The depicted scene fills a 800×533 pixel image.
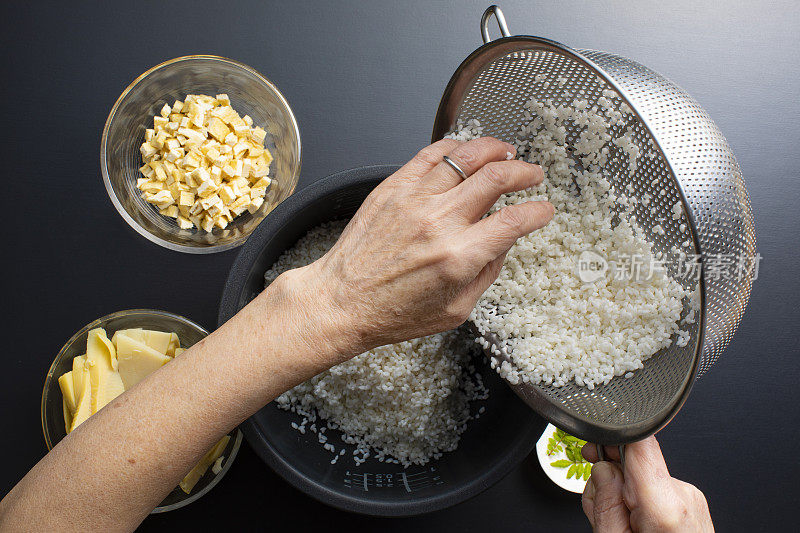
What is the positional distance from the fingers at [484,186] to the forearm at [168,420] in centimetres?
22

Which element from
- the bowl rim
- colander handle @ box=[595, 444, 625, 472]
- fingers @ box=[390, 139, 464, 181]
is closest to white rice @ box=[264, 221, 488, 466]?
the bowl rim

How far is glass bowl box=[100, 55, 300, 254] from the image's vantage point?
1123 mm

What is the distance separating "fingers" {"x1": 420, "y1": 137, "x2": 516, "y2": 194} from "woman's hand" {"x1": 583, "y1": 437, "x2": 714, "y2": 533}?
0.48 m

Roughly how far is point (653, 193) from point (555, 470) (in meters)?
0.63

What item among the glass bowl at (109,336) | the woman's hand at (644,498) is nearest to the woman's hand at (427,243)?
the woman's hand at (644,498)

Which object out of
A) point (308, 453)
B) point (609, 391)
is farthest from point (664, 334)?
point (308, 453)

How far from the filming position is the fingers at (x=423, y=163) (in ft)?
2.44

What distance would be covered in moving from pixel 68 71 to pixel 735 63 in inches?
57.6

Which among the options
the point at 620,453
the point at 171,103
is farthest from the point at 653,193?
the point at 171,103

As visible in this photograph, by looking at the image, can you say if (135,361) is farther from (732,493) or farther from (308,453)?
(732,493)

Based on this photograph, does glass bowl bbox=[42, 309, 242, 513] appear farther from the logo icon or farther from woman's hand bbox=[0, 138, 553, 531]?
the logo icon

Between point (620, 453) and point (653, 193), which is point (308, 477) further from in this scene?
point (653, 193)

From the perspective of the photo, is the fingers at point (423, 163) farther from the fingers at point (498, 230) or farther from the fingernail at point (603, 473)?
the fingernail at point (603, 473)

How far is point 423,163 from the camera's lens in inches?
29.4
